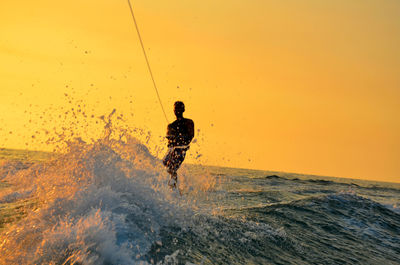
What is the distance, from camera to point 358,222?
9133mm

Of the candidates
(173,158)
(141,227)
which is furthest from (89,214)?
(173,158)

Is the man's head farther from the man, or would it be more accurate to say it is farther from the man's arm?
the man's arm

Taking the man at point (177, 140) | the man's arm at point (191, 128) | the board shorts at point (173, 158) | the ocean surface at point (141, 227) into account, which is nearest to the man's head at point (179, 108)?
the man at point (177, 140)

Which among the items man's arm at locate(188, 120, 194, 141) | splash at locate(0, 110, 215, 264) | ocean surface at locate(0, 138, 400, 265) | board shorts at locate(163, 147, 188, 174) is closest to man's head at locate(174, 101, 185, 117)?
man's arm at locate(188, 120, 194, 141)

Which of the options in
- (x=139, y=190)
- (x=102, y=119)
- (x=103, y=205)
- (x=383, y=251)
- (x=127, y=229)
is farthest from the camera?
(x=102, y=119)

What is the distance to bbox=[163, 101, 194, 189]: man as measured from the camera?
8734 mm

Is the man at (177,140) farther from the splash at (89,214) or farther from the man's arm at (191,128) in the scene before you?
the splash at (89,214)

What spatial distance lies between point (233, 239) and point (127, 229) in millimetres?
1992

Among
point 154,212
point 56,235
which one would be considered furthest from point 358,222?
point 56,235

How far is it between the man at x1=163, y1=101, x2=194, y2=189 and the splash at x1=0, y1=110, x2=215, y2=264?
63.7 inches

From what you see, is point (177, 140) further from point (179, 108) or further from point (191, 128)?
point (179, 108)

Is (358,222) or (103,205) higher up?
(103,205)

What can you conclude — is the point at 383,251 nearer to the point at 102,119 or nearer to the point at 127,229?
the point at 127,229

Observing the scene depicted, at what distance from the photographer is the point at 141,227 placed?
441cm
